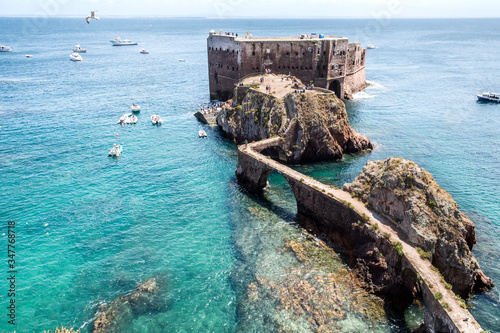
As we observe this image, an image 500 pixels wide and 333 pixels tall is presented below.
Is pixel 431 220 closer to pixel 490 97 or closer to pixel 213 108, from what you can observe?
pixel 213 108

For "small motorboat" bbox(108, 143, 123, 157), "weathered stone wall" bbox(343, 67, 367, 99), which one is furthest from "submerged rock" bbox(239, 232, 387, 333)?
"weathered stone wall" bbox(343, 67, 367, 99)

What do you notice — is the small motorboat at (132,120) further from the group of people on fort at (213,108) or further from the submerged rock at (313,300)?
the submerged rock at (313,300)

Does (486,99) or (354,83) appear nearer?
(486,99)

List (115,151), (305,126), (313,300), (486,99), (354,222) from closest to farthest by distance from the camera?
(313,300)
(354,222)
(305,126)
(115,151)
(486,99)

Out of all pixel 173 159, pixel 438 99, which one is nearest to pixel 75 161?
→ pixel 173 159

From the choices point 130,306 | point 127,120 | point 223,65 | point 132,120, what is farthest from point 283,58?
point 130,306

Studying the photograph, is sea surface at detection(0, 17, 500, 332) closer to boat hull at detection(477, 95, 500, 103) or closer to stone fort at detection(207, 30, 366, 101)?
boat hull at detection(477, 95, 500, 103)

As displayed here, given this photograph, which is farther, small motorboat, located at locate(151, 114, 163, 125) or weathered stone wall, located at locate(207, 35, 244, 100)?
weathered stone wall, located at locate(207, 35, 244, 100)
